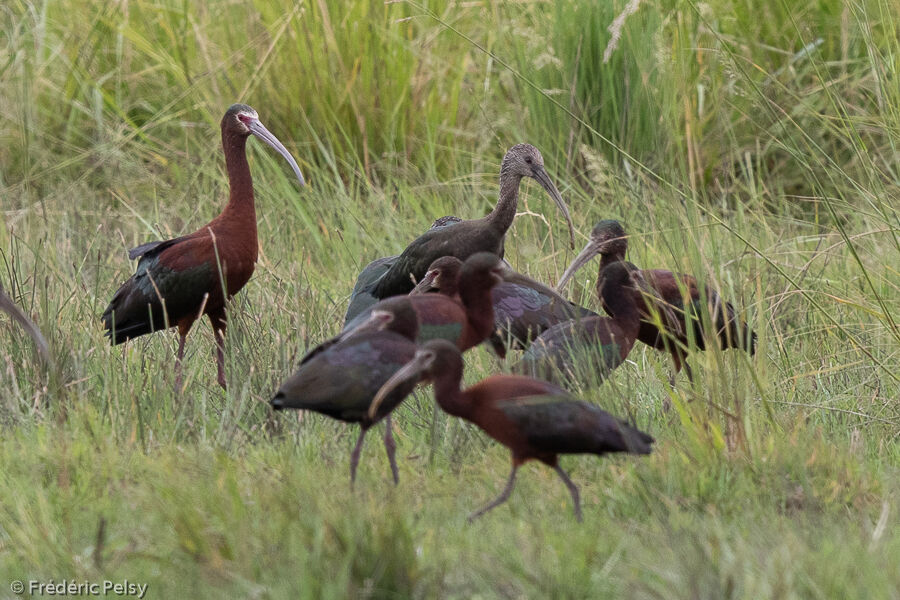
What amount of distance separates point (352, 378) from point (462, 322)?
565 millimetres

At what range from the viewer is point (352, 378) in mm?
3469

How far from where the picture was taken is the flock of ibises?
332cm

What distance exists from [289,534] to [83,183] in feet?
18.2

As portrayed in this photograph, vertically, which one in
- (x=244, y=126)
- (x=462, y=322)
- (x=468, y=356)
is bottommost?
(x=468, y=356)

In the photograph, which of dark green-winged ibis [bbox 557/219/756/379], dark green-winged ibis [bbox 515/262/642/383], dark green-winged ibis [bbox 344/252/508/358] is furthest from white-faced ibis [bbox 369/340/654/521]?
dark green-winged ibis [bbox 557/219/756/379]

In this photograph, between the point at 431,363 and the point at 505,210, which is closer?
the point at 431,363

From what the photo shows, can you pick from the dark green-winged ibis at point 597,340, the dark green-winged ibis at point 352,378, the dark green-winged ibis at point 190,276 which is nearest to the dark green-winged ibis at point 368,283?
the dark green-winged ibis at point 190,276

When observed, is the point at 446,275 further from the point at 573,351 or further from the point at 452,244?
the point at 452,244

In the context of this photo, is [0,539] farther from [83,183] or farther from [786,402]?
[83,183]

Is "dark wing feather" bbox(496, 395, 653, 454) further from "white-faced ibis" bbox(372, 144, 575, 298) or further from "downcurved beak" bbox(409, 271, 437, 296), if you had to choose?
"white-faced ibis" bbox(372, 144, 575, 298)

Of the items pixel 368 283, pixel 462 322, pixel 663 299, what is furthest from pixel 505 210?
pixel 462 322

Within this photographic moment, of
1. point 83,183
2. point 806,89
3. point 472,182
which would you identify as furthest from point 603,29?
point 83,183

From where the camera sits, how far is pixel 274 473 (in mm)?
3553

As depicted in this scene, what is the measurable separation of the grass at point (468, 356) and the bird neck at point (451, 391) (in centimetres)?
28
